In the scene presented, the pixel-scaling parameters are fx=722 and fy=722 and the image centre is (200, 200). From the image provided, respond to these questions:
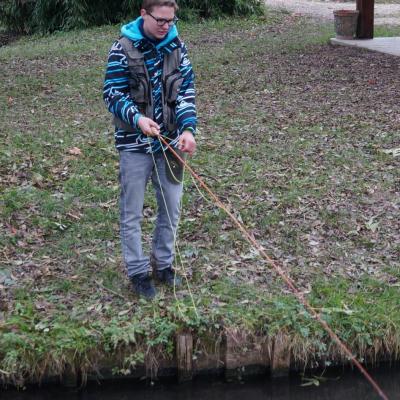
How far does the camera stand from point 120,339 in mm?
4168

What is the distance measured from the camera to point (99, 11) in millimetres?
17984

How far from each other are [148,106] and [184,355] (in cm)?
148

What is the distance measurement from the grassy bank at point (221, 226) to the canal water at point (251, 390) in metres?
0.18

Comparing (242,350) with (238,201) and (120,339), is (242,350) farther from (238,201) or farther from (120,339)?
(238,201)

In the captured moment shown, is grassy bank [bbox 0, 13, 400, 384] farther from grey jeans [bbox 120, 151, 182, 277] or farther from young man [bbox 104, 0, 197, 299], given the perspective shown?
young man [bbox 104, 0, 197, 299]

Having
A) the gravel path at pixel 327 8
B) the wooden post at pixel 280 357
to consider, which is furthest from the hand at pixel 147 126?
the gravel path at pixel 327 8

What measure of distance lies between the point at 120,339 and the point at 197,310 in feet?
1.68

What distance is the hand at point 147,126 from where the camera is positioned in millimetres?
3867

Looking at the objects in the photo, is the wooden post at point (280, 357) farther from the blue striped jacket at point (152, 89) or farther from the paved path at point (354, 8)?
the paved path at point (354, 8)

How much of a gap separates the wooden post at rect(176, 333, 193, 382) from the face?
173 cm

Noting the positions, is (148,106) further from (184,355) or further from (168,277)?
(184,355)

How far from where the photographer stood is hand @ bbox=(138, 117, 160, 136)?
3867 millimetres

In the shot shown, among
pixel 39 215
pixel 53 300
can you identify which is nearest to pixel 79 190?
pixel 39 215

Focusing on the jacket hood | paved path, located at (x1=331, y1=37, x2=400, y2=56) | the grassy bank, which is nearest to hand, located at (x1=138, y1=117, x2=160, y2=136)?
the jacket hood
